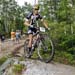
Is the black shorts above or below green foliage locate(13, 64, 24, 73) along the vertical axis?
above

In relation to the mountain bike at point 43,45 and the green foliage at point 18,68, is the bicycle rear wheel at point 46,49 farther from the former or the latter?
the green foliage at point 18,68

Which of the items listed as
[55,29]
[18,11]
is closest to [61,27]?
[55,29]

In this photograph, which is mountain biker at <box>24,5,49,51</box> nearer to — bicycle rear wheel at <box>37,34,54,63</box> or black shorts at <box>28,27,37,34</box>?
black shorts at <box>28,27,37,34</box>

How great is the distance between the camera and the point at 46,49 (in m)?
8.91

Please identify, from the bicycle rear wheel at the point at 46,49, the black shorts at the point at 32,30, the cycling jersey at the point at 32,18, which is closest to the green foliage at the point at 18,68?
the bicycle rear wheel at the point at 46,49

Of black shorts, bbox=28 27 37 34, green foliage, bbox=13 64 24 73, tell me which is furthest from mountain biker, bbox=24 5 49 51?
green foliage, bbox=13 64 24 73

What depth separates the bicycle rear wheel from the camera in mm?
8812

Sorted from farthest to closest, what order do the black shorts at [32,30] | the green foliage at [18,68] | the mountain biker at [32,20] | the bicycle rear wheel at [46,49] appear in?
the black shorts at [32,30] < the mountain biker at [32,20] < the bicycle rear wheel at [46,49] < the green foliage at [18,68]

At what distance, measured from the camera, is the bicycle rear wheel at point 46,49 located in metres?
8.81

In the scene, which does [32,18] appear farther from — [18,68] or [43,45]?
[18,68]

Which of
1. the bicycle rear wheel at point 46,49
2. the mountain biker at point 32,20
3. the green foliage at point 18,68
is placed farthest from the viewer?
the mountain biker at point 32,20

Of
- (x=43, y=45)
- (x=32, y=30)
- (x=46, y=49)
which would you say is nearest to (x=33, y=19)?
(x=32, y=30)

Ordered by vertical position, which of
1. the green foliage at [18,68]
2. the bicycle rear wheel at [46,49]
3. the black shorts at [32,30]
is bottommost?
the green foliage at [18,68]

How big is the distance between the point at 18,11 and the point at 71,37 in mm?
69533
